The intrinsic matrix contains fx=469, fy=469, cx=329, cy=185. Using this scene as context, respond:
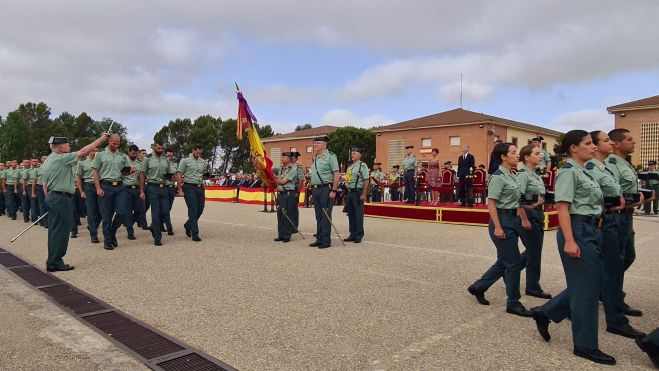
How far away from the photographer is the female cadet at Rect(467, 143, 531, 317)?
4.58 m

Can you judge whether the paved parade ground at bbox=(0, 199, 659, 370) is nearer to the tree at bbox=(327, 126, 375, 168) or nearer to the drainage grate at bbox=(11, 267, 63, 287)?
Result: the drainage grate at bbox=(11, 267, 63, 287)

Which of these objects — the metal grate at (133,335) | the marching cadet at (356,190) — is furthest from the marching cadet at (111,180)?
the metal grate at (133,335)

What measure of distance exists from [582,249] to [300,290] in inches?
118

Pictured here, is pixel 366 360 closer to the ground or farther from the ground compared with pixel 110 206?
closer to the ground

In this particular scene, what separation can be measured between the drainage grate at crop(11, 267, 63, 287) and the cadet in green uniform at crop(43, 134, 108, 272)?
20 cm

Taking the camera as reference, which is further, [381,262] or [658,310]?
[381,262]

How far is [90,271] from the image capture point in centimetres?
647

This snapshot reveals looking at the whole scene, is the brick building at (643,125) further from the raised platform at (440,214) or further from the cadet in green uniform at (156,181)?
the cadet in green uniform at (156,181)

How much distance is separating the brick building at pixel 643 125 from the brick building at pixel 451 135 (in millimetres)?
5878

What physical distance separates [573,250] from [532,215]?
1893 millimetres

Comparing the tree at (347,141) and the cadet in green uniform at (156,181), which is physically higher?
the tree at (347,141)

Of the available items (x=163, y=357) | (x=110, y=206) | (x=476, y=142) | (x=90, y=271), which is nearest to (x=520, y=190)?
(x=163, y=357)

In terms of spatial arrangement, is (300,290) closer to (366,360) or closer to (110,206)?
(366,360)

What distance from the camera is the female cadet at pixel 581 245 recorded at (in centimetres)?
339
